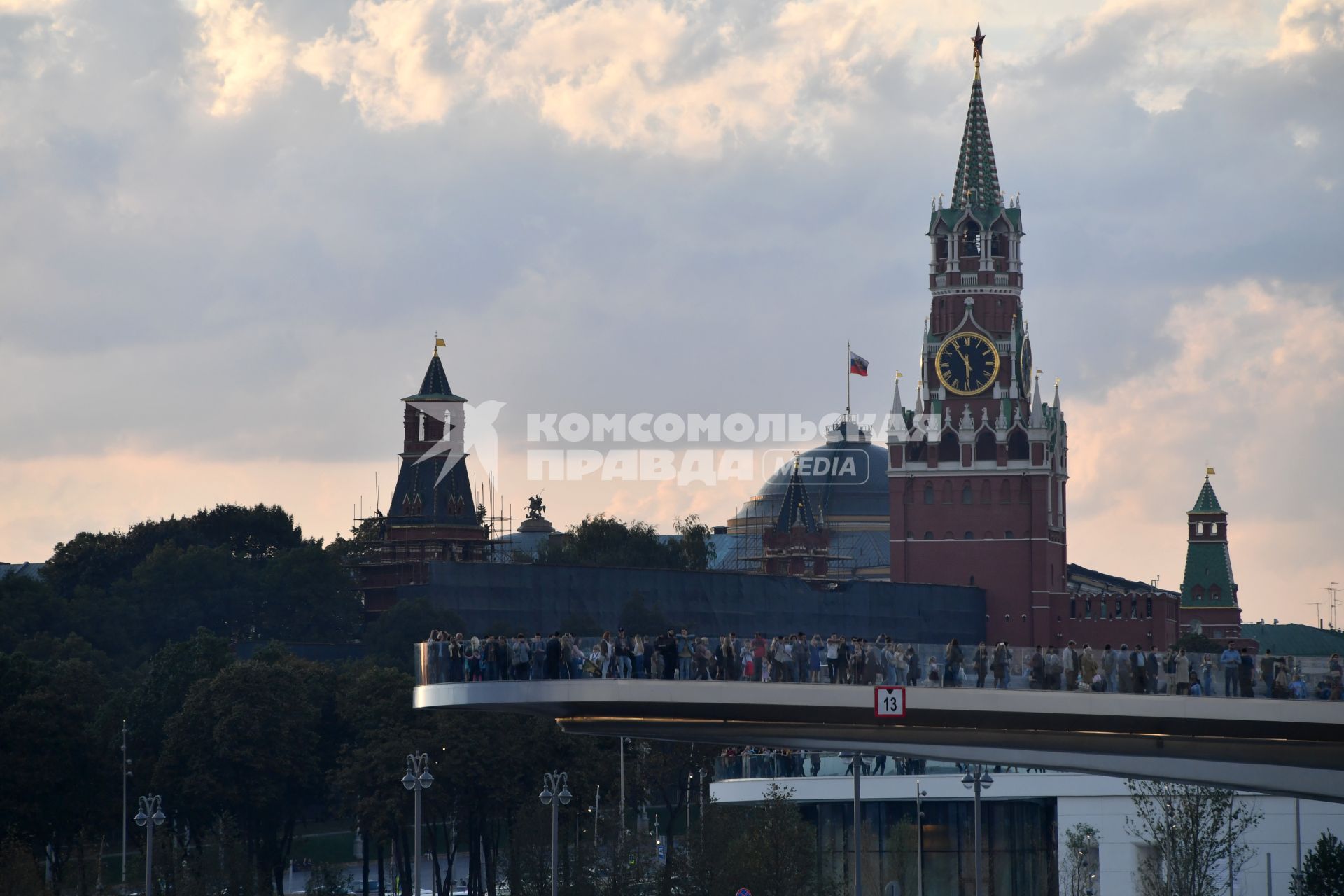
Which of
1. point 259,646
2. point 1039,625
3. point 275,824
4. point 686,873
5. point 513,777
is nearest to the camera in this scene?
A: point 686,873

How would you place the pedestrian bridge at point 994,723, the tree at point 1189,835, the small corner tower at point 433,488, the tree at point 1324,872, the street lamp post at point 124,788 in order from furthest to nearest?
the small corner tower at point 433,488
the street lamp post at point 124,788
the tree at point 1189,835
the tree at point 1324,872
the pedestrian bridge at point 994,723

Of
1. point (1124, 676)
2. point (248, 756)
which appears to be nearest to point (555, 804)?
point (248, 756)

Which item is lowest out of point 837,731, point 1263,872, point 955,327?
point 1263,872

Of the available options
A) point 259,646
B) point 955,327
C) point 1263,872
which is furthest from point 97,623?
point 1263,872

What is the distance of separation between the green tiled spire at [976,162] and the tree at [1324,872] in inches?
4476

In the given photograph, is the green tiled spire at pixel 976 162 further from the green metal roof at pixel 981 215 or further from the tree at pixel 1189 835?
the tree at pixel 1189 835

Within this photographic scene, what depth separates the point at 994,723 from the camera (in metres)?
60.7

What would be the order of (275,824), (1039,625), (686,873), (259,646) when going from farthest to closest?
(1039,625) < (259,646) < (275,824) < (686,873)

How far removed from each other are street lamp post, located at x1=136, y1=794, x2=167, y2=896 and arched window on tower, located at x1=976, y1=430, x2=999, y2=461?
95.1 metres

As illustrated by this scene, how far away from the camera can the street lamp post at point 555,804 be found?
73.4 metres

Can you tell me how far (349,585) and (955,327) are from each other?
5191 cm

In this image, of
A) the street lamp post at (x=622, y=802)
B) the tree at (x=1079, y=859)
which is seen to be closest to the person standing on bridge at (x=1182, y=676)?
the tree at (x=1079, y=859)

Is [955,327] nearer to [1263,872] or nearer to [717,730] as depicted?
[1263,872]

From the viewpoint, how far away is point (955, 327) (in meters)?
184
